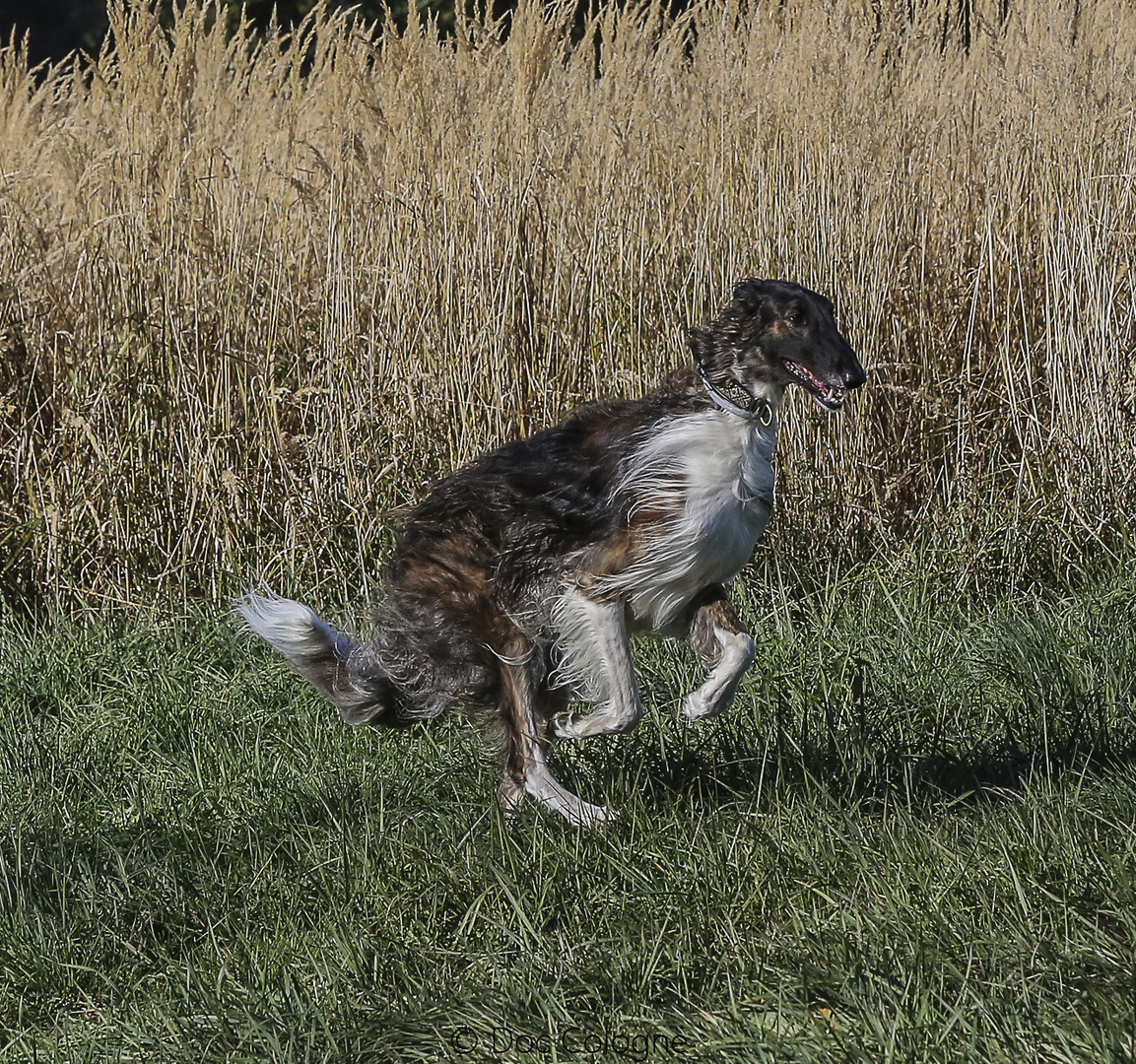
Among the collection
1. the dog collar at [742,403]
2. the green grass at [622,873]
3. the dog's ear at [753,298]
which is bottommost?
the green grass at [622,873]

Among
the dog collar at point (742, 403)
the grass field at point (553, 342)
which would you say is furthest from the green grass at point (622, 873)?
the dog collar at point (742, 403)

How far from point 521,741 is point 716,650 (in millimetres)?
590

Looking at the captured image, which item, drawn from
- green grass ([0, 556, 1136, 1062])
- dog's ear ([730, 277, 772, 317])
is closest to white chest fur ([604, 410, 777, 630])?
dog's ear ([730, 277, 772, 317])

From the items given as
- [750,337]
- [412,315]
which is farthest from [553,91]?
[750,337]

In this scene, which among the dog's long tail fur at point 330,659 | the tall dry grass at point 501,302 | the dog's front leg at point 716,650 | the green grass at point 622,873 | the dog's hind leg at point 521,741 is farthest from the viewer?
the tall dry grass at point 501,302

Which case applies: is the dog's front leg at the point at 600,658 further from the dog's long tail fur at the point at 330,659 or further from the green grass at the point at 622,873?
the dog's long tail fur at the point at 330,659

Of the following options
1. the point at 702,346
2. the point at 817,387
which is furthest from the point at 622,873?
the point at 702,346

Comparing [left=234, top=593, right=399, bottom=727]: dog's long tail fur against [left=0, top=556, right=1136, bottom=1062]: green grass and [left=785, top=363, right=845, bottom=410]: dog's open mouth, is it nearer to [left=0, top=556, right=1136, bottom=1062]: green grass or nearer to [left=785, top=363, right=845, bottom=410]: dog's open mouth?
[left=0, top=556, right=1136, bottom=1062]: green grass

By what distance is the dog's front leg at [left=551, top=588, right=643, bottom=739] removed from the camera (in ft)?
12.4

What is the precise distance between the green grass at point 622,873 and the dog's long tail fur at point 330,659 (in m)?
0.21

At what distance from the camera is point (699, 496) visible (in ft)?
11.9

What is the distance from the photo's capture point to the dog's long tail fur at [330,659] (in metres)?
3.98

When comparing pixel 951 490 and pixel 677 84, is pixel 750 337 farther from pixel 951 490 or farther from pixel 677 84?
pixel 677 84

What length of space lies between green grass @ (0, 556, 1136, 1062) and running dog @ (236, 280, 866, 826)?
0.85 ft
